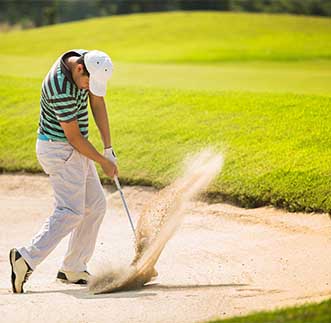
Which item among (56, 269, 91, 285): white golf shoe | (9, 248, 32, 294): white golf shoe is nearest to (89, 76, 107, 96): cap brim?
(9, 248, 32, 294): white golf shoe

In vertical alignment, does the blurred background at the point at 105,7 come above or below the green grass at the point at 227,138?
below

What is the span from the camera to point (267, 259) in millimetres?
8398

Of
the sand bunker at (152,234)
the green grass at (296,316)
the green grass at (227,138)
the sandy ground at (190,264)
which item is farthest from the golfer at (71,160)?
the green grass at (296,316)

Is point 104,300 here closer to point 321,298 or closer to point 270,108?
point 321,298

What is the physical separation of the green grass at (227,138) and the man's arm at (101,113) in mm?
2483

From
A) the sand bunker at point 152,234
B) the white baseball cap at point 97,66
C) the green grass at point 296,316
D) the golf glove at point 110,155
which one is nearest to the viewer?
the green grass at point 296,316

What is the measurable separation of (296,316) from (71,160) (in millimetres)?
3343

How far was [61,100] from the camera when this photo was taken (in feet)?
24.4

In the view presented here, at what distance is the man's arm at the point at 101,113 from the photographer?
26.4ft

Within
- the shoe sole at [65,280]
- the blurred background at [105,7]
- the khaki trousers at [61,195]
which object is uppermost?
the khaki trousers at [61,195]

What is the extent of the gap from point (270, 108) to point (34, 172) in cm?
325

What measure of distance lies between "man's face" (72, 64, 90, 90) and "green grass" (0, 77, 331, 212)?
3.17 meters

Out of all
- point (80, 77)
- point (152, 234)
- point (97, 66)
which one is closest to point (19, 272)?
point (152, 234)

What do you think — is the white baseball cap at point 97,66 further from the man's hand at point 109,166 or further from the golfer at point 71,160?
the man's hand at point 109,166
